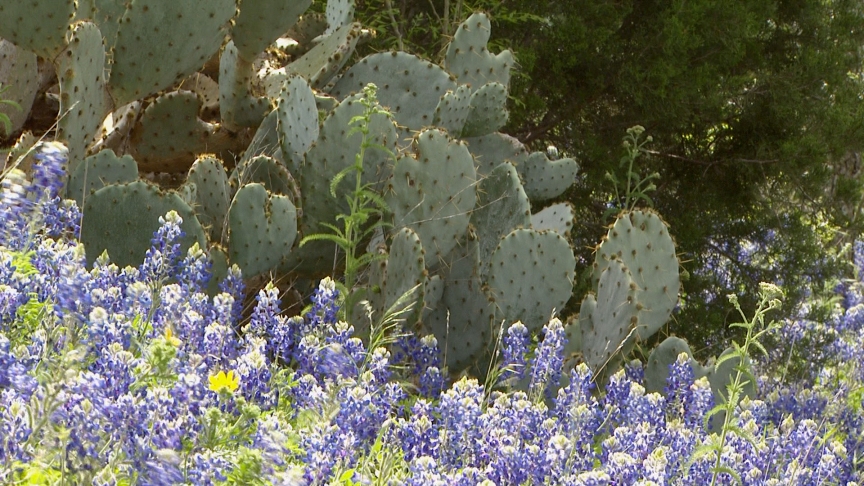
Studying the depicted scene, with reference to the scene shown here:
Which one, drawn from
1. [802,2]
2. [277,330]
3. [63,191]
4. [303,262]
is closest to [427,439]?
[277,330]

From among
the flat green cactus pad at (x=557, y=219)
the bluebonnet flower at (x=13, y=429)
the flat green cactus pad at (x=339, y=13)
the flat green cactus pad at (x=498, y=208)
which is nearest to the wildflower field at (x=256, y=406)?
the bluebonnet flower at (x=13, y=429)

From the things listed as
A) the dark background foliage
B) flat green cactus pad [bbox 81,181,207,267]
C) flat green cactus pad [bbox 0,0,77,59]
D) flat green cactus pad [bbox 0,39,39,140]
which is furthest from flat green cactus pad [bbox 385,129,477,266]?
the dark background foliage

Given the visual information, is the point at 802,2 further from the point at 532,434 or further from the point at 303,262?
the point at 532,434

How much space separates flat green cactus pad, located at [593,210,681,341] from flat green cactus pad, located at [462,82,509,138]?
1.13m

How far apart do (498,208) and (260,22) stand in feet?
4.55

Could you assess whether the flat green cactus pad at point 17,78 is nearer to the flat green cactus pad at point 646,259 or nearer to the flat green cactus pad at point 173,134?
the flat green cactus pad at point 173,134

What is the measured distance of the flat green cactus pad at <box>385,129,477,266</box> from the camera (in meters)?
3.95

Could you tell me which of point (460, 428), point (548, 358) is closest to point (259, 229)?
point (548, 358)

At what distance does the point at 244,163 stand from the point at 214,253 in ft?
2.51

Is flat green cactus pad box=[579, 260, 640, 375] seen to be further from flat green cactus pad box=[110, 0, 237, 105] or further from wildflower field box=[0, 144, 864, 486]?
flat green cactus pad box=[110, 0, 237, 105]

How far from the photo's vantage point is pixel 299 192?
4328 mm

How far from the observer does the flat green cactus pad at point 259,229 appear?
12.3ft

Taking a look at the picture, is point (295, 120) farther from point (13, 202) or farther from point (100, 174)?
point (13, 202)

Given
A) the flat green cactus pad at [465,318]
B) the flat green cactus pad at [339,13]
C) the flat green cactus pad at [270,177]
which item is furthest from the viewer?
the flat green cactus pad at [339,13]
